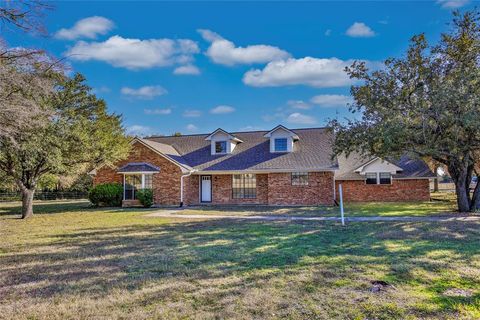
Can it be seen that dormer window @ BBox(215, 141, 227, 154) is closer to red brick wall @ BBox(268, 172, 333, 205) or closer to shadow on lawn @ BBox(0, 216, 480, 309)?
red brick wall @ BBox(268, 172, 333, 205)

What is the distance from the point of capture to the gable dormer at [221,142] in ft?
84.3

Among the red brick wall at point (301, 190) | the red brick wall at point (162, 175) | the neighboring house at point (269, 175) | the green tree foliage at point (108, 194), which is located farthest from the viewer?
the green tree foliage at point (108, 194)

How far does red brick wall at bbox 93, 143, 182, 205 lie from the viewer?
2297 centimetres

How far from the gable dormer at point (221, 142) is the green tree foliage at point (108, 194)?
284 inches

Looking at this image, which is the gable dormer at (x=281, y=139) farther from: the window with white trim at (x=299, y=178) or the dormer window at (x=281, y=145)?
the window with white trim at (x=299, y=178)

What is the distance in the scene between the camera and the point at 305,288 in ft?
17.9

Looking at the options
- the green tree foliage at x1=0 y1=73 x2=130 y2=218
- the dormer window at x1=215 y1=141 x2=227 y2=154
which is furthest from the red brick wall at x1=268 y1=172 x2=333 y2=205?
the green tree foliage at x1=0 y1=73 x2=130 y2=218

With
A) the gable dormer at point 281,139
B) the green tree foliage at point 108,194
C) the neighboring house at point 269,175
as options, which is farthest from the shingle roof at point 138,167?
the gable dormer at point 281,139

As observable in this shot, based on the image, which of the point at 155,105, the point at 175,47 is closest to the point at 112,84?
the point at 175,47

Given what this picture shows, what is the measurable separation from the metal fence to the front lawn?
30081mm

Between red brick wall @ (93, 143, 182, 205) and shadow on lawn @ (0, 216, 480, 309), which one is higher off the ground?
red brick wall @ (93, 143, 182, 205)

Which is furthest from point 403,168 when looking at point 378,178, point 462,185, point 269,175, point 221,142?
point 221,142

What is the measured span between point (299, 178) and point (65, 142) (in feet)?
45.8

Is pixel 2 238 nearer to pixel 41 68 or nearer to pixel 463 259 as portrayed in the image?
pixel 41 68
